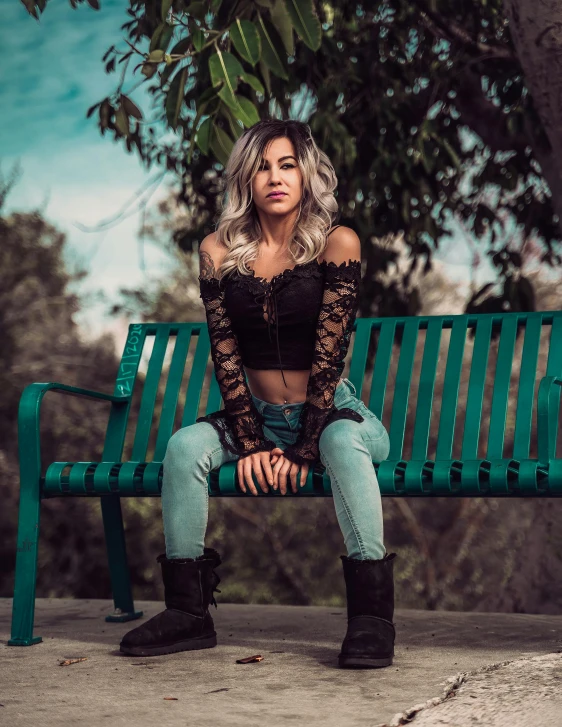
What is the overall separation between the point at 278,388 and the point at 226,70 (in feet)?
3.42

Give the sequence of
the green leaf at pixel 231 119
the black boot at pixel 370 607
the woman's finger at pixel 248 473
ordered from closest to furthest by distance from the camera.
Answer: the black boot at pixel 370 607, the woman's finger at pixel 248 473, the green leaf at pixel 231 119

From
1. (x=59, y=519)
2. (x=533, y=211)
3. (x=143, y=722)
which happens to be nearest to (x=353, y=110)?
(x=533, y=211)

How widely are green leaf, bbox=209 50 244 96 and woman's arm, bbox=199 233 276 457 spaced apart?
514 millimetres

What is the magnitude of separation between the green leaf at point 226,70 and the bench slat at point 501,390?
4.07 feet

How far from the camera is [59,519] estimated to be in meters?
13.8

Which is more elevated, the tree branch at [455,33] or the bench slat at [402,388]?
the tree branch at [455,33]

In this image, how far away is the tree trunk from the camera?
382 cm

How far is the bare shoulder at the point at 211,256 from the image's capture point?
3.26 m

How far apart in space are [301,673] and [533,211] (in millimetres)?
3898

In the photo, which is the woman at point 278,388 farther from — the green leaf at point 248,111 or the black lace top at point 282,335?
the green leaf at point 248,111

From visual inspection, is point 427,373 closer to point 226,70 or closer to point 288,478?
point 288,478

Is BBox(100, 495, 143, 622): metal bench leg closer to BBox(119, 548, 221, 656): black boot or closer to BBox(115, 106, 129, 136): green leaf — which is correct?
BBox(119, 548, 221, 656): black boot

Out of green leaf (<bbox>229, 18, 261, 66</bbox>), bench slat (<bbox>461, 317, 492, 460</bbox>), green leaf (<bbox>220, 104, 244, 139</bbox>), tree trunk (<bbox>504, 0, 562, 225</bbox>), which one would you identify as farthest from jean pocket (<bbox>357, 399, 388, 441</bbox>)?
tree trunk (<bbox>504, 0, 562, 225</bbox>)

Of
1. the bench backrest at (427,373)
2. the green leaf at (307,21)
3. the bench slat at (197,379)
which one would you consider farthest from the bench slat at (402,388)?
the green leaf at (307,21)
